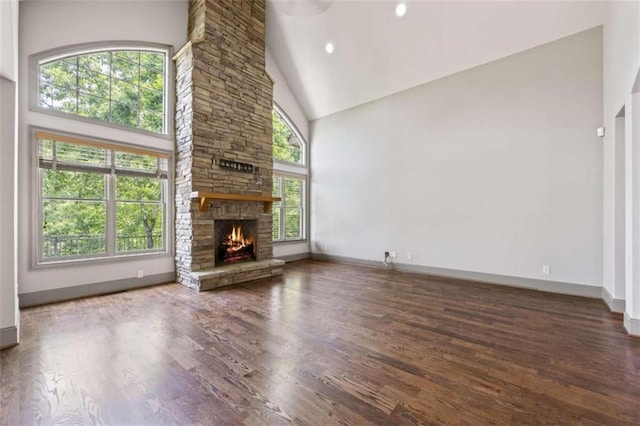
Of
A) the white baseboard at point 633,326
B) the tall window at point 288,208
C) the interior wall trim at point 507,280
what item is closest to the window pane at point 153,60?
the tall window at point 288,208

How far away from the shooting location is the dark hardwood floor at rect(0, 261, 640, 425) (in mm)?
1708

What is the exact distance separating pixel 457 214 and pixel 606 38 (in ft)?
10.4

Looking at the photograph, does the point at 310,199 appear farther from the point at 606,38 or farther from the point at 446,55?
the point at 606,38

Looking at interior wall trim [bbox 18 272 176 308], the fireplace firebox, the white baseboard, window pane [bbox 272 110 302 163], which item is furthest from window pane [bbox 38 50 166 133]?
the white baseboard

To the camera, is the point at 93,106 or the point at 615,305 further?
the point at 93,106

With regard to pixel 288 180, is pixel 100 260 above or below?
below

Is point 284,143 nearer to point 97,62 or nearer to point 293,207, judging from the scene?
point 293,207

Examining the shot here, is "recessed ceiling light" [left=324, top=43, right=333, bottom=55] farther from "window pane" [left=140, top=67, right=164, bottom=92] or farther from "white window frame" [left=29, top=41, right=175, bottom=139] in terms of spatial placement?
"window pane" [left=140, top=67, right=164, bottom=92]

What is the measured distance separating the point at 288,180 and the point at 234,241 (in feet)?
8.19

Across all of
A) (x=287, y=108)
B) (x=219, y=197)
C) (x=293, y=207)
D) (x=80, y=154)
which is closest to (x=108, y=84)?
(x=80, y=154)

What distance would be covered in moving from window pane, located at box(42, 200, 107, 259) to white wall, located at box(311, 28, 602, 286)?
4894 mm

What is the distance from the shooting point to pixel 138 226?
4680mm

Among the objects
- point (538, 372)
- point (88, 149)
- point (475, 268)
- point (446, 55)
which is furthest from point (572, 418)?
point (88, 149)

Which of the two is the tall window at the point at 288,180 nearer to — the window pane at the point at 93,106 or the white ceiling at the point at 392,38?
the white ceiling at the point at 392,38
